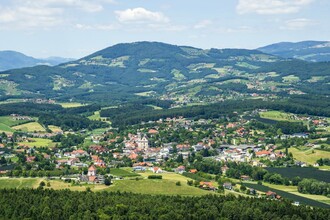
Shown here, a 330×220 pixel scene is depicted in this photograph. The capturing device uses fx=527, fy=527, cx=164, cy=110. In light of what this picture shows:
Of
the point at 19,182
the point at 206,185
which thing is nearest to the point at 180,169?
the point at 206,185

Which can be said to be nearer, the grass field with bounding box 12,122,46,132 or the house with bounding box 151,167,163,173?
the house with bounding box 151,167,163,173

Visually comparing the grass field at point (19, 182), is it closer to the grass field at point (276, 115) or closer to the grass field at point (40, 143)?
the grass field at point (40, 143)

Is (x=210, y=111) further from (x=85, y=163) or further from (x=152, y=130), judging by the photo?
(x=85, y=163)

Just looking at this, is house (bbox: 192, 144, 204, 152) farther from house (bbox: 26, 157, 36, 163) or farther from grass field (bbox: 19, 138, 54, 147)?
house (bbox: 26, 157, 36, 163)

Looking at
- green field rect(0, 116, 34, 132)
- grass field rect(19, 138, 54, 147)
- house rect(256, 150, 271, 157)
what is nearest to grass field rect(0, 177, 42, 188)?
grass field rect(19, 138, 54, 147)

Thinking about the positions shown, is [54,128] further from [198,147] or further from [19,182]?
[19,182]

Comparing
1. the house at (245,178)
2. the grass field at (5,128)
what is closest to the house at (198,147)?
the house at (245,178)
